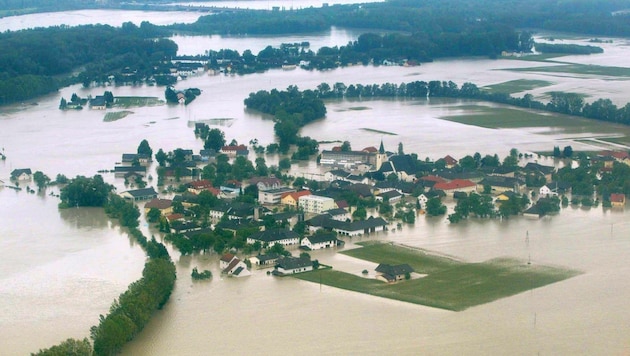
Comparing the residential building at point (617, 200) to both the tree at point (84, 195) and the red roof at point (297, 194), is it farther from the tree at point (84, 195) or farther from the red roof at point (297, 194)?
the tree at point (84, 195)

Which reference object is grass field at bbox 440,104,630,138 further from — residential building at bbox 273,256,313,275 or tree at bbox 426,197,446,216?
residential building at bbox 273,256,313,275

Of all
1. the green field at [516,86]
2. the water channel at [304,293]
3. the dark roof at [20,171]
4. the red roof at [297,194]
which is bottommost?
the water channel at [304,293]

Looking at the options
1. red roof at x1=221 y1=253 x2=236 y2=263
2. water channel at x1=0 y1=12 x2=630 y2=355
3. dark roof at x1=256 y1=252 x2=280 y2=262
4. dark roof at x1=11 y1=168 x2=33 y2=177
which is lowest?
water channel at x1=0 y1=12 x2=630 y2=355

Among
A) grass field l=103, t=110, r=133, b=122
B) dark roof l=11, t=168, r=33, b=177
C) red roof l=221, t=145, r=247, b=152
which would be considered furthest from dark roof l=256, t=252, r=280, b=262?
grass field l=103, t=110, r=133, b=122

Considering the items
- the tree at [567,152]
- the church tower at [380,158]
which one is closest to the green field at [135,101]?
the church tower at [380,158]

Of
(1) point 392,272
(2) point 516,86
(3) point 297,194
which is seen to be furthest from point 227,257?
(2) point 516,86

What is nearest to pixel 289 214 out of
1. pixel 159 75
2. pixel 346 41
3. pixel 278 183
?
pixel 278 183

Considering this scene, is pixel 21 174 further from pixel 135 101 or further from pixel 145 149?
pixel 135 101
